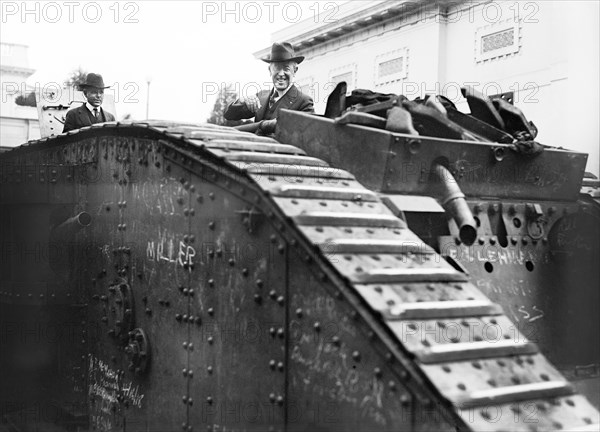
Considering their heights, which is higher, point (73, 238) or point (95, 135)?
point (95, 135)

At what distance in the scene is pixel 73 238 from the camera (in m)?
6.02

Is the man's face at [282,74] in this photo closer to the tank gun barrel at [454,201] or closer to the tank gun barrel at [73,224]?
the tank gun barrel at [73,224]

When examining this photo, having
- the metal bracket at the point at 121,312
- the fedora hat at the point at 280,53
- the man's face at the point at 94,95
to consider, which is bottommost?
the metal bracket at the point at 121,312

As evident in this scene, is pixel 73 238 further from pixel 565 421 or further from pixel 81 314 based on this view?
pixel 565 421

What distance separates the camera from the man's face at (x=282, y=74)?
6785 millimetres

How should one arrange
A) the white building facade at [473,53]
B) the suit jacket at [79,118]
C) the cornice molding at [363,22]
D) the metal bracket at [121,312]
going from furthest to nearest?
the cornice molding at [363,22] → the white building facade at [473,53] → the suit jacket at [79,118] → the metal bracket at [121,312]

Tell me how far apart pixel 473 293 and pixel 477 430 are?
84 centimetres

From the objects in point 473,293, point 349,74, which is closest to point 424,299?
point 473,293

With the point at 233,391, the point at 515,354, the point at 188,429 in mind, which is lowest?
the point at 188,429

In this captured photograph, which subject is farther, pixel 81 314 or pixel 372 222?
pixel 81 314

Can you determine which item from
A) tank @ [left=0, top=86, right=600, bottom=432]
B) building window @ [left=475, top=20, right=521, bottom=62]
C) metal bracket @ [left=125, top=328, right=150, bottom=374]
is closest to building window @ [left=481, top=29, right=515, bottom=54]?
building window @ [left=475, top=20, right=521, bottom=62]

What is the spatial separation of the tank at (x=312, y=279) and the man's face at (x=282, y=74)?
5.60 feet

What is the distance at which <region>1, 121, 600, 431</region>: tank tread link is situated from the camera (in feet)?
10.6

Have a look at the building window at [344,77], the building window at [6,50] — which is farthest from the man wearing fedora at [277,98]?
the building window at [6,50]
